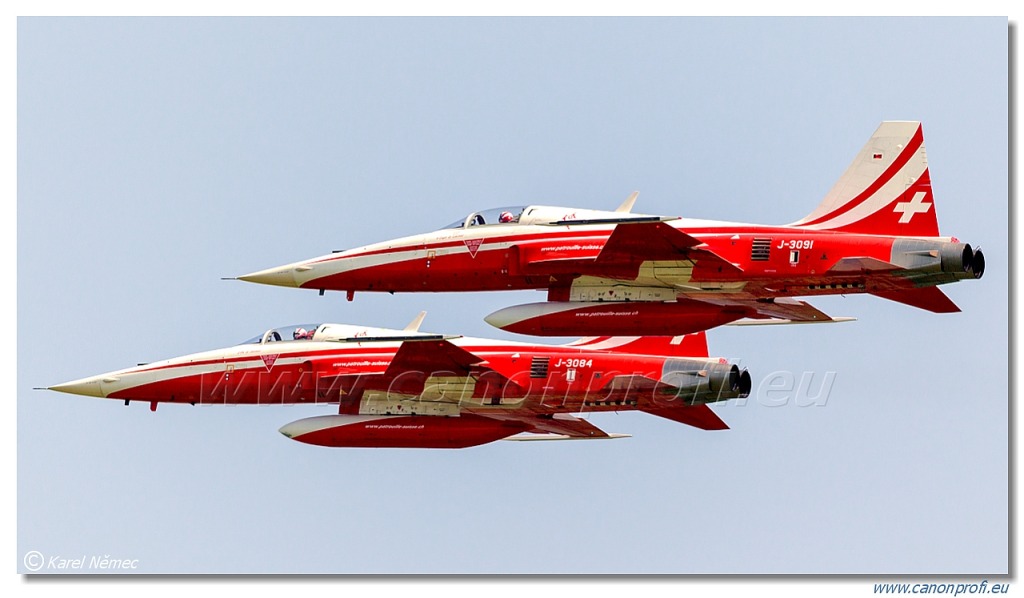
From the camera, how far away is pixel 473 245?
199 ft

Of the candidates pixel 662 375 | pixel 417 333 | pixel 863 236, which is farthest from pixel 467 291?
pixel 863 236

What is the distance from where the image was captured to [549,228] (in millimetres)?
60000

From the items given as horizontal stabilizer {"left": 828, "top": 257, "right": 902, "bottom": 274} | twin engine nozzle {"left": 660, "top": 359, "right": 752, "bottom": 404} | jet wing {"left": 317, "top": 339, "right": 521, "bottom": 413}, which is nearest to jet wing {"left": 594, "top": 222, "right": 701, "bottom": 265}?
twin engine nozzle {"left": 660, "top": 359, "right": 752, "bottom": 404}

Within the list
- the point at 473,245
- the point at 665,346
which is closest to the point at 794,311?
the point at 665,346

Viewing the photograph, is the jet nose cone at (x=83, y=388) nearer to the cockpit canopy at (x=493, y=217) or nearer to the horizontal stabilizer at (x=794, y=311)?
the cockpit canopy at (x=493, y=217)

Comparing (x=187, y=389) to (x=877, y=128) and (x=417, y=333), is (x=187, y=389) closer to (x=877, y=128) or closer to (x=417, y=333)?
(x=417, y=333)

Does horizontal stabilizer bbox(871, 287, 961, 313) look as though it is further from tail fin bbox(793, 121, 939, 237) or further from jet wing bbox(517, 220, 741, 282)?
jet wing bbox(517, 220, 741, 282)

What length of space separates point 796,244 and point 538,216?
6.55 meters

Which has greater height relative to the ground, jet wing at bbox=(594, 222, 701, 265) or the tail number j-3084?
jet wing at bbox=(594, 222, 701, 265)

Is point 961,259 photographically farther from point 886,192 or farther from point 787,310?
point 787,310

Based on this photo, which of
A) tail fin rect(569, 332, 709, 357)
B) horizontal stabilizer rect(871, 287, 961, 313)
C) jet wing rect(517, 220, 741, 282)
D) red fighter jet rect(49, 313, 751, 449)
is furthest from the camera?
tail fin rect(569, 332, 709, 357)

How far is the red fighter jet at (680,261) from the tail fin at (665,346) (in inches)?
27.3

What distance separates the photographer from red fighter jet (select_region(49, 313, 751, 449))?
192 ft

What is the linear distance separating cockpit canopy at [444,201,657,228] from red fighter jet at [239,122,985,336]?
3 centimetres
